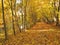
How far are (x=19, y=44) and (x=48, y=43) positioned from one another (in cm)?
270

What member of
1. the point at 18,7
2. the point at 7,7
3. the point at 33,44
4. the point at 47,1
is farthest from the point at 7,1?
the point at 47,1

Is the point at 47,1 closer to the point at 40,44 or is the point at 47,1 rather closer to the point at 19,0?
the point at 19,0

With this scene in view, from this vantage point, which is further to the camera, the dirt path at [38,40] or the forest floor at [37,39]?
the forest floor at [37,39]

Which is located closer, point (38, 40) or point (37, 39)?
point (38, 40)

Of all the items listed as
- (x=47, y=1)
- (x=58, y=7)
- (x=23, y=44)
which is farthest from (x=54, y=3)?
(x=23, y=44)

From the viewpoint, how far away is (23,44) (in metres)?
16.2

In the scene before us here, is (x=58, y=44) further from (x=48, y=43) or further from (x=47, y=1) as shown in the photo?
(x=47, y=1)

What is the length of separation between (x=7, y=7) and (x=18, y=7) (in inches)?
198

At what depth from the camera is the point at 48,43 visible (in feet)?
50.5

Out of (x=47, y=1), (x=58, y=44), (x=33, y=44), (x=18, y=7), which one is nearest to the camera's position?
(x=58, y=44)

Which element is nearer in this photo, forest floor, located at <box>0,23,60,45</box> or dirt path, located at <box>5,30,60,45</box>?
dirt path, located at <box>5,30,60,45</box>

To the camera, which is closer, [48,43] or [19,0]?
[48,43]

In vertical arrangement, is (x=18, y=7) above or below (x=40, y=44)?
above

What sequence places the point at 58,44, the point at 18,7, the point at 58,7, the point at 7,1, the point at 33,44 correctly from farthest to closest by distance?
the point at 58,7
the point at 18,7
the point at 7,1
the point at 33,44
the point at 58,44
